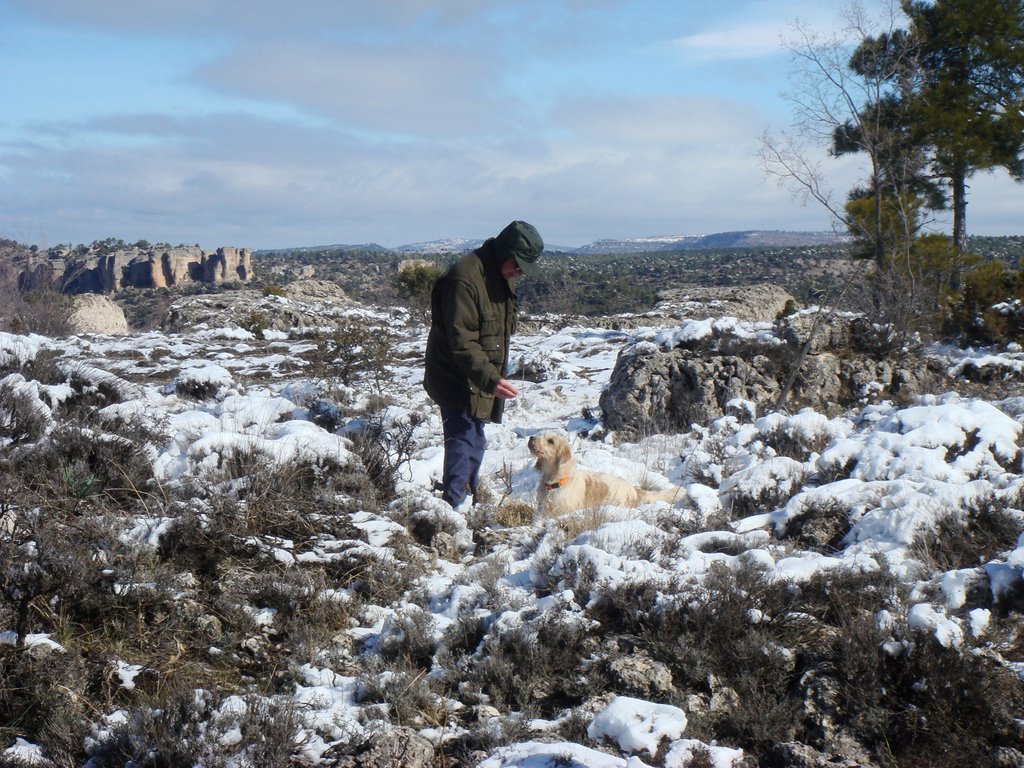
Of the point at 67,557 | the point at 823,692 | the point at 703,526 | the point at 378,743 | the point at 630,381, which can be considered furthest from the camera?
the point at 630,381

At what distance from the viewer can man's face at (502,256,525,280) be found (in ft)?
14.2

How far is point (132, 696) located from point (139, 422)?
303 cm

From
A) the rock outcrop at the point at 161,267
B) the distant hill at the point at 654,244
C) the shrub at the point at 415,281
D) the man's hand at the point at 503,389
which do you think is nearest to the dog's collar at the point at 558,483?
the man's hand at the point at 503,389

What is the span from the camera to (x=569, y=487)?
191 inches

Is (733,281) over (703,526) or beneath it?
over

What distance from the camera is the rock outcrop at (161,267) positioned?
6278 cm

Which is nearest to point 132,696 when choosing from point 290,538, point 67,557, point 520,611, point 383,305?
point 67,557

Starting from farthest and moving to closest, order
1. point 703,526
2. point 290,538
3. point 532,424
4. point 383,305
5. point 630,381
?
1. point 383,305
2. point 532,424
3. point 630,381
4. point 703,526
5. point 290,538

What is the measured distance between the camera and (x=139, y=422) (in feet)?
17.3

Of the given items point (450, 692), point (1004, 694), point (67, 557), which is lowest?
point (450, 692)

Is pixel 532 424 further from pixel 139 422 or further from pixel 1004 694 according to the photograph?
pixel 1004 694

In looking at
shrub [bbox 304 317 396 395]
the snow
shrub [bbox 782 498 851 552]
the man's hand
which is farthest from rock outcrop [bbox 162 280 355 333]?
the snow

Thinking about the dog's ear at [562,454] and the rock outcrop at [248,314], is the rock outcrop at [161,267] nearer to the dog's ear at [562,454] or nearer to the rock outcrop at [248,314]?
the rock outcrop at [248,314]

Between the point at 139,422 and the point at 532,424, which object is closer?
the point at 139,422
